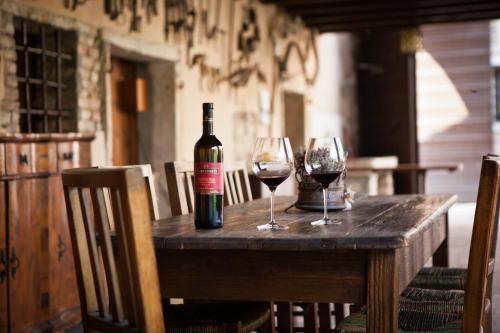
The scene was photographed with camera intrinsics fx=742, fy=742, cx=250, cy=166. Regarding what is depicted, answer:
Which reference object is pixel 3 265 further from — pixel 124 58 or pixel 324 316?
pixel 124 58

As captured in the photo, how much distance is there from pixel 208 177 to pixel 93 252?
1.34ft

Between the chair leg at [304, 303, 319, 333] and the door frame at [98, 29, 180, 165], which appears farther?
the door frame at [98, 29, 180, 165]

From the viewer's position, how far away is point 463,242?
734 cm

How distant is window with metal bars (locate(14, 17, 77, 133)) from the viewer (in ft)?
14.0

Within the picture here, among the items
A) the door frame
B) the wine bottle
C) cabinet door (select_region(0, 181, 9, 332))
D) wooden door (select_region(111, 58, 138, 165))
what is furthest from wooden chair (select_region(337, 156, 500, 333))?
wooden door (select_region(111, 58, 138, 165))

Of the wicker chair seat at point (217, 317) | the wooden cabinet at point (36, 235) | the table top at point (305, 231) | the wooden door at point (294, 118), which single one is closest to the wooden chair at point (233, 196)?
the table top at point (305, 231)

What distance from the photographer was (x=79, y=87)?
455 centimetres

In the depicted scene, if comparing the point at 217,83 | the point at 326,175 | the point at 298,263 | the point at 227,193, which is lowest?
the point at 298,263

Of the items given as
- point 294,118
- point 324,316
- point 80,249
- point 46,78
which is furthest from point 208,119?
point 294,118

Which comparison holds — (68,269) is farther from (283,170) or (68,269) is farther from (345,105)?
(345,105)

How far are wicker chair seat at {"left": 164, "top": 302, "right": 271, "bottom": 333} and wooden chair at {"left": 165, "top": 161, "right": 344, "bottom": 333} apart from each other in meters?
0.47

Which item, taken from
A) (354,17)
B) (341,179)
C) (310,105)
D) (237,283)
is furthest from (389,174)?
(237,283)

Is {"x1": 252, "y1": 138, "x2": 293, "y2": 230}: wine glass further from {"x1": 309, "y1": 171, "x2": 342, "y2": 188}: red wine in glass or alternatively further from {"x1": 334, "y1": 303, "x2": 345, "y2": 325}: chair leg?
{"x1": 334, "y1": 303, "x2": 345, "y2": 325}: chair leg

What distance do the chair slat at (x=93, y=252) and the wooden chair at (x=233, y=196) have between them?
1.12 meters
